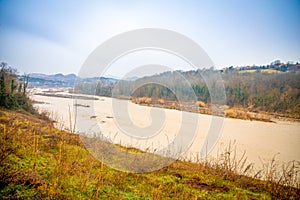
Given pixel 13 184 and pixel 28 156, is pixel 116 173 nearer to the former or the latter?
pixel 28 156

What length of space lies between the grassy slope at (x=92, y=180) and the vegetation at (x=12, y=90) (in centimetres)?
834

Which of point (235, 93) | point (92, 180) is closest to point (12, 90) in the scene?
point (92, 180)

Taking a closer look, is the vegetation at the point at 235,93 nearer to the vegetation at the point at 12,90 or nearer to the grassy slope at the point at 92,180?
the vegetation at the point at 12,90

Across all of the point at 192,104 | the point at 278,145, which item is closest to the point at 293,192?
the point at 278,145

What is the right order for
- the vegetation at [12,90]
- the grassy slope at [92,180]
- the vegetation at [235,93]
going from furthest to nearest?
the vegetation at [235,93], the vegetation at [12,90], the grassy slope at [92,180]

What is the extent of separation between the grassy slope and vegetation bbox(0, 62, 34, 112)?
27.4 feet

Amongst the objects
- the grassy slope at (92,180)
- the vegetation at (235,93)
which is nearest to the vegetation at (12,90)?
the grassy slope at (92,180)

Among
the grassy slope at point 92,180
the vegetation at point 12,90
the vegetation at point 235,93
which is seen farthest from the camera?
the vegetation at point 235,93

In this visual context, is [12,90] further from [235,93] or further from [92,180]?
[235,93]

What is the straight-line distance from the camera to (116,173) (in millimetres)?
3842

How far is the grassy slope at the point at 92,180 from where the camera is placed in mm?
2324

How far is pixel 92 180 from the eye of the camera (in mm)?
3107

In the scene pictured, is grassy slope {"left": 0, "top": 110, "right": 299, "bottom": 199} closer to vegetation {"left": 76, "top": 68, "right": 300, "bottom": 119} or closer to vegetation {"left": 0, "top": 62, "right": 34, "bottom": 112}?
vegetation {"left": 0, "top": 62, "right": 34, "bottom": 112}

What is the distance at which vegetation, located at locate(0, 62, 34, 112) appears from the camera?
11.5 m
